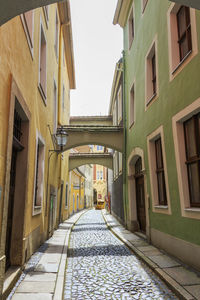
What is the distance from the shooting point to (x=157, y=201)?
7805 millimetres

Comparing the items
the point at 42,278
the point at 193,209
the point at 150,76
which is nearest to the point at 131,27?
the point at 150,76

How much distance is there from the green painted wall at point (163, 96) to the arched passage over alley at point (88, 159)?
11092mm

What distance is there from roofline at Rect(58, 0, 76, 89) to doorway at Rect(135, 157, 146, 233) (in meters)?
8.07

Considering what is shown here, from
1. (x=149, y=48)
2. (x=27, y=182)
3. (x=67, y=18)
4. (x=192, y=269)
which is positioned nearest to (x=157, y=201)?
(x=192, y=269)

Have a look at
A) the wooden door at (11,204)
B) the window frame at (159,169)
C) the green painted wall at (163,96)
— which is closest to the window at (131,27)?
the green painted wall at (163,96)

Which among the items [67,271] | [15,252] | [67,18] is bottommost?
[67,271]

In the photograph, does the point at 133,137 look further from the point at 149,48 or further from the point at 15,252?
the point at 15,252

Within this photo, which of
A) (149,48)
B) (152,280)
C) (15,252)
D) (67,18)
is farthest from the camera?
(67,18)

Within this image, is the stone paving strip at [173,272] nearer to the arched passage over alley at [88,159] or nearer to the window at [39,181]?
the window at [39,181]

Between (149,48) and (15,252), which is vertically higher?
(149,48)

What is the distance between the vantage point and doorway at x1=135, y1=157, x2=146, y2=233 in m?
10.4

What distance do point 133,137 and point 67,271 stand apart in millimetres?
6653

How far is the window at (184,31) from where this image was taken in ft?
19.4

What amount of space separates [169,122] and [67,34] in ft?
34.2
